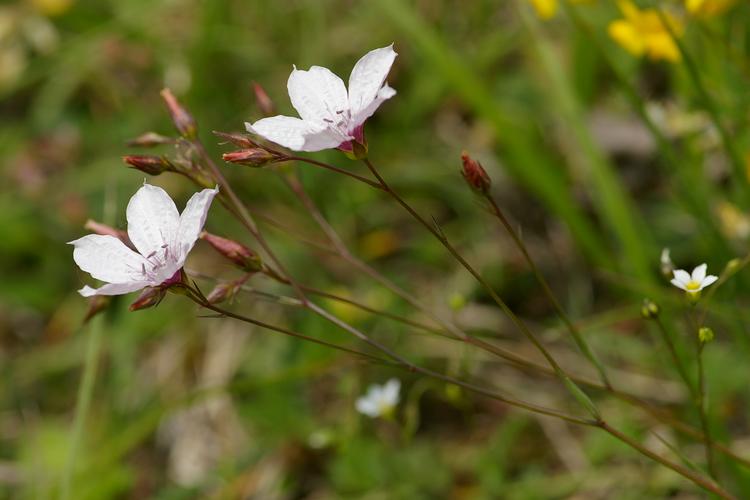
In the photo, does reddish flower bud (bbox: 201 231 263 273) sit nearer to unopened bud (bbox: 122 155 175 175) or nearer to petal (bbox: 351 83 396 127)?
unopened bud (bbox: 122 155 175 175)

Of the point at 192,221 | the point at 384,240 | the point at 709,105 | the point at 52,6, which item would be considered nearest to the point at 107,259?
the point at 192,221

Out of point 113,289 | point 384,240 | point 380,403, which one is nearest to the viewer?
point 113,289

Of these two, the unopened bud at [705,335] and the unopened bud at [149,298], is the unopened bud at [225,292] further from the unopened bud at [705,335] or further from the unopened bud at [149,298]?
the unopened bud at [705,335]

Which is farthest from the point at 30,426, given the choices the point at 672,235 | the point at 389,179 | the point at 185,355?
the point at 672,235

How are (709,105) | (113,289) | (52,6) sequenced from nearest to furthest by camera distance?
1. (113,289)
2. (709,105)
3. (52,6)

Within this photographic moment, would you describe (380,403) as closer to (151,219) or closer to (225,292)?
(225,292)

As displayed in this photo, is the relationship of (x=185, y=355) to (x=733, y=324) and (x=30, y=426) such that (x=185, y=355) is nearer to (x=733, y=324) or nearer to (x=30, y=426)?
(x=30, y=426)

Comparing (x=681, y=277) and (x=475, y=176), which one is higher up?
(x=475, y=176)
